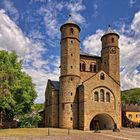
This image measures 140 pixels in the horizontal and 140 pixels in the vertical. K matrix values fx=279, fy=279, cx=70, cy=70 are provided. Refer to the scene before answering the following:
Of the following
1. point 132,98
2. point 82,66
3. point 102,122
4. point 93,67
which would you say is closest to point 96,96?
point 102,122

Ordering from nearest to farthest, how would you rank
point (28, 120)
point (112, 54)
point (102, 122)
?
point (28, 120) < point (102, 122) < point (112, 54)

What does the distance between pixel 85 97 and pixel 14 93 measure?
42.4ft

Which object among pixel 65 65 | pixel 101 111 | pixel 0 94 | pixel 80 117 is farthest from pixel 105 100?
pixel 0 94

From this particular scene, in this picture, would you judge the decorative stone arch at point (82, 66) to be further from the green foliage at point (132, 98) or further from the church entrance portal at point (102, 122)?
the green foliage at point (132, 98)

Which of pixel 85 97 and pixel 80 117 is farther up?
pixel 85 97

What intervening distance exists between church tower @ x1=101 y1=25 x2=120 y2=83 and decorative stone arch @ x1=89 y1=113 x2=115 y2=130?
985cm

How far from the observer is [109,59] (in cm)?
6219

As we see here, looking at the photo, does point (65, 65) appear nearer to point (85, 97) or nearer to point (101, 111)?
point (85, 97)

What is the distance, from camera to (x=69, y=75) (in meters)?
53.4

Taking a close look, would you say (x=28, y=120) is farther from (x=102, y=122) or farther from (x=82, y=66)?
(x=82, y=66)

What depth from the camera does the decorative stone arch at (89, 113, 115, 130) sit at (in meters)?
53.9

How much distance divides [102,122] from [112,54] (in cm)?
1528

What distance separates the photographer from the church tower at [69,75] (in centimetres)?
5194

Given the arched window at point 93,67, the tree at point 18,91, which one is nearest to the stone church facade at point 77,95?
the tree at point 18,91
